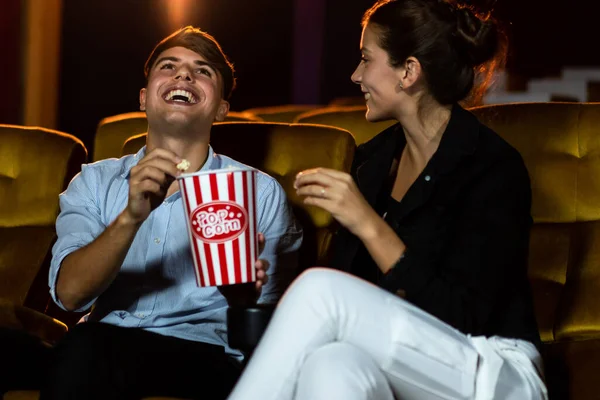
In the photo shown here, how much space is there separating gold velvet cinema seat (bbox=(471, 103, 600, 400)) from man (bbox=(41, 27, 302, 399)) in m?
0.66

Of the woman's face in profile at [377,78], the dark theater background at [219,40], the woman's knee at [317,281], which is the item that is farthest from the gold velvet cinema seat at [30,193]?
the dark theater background at [219,40]

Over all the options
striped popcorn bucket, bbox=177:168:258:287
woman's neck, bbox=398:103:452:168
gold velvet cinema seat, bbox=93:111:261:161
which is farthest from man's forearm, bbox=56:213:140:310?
gold velvet cinema seat, bbox=93:111:261:161

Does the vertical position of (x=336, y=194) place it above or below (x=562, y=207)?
above

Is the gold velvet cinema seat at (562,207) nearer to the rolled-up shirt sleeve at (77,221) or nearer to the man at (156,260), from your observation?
the man at (156,260)

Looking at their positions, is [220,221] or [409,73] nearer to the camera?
[220,221]

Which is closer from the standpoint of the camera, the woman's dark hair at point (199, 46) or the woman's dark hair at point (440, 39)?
the woman's dark hair at point (440, 39)

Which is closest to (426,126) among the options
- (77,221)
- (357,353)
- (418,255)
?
(418,255)

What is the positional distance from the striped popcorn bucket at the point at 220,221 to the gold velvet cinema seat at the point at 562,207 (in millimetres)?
1028

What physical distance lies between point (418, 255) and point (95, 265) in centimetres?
62

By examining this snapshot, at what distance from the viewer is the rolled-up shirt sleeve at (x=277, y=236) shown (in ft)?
6.82

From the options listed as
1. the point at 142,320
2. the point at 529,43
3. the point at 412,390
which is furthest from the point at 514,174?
the point at 529,43

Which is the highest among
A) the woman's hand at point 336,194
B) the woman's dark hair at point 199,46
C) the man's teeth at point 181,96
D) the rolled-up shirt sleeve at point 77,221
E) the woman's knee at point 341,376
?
the woman's dark hair at point 199,46

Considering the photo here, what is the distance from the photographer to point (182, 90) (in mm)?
2113

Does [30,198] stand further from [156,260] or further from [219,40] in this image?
[219,40]
